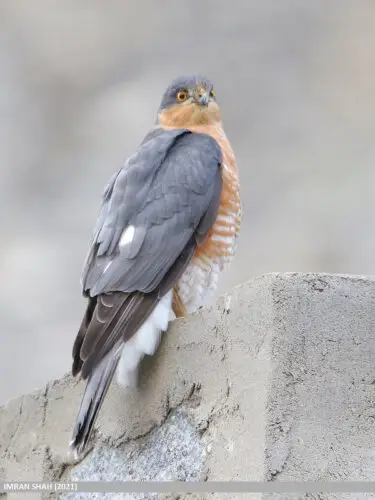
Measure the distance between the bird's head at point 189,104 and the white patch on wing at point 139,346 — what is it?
1.13 m

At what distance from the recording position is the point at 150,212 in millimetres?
2775

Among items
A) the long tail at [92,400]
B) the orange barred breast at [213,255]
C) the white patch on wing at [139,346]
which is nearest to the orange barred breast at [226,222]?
the orange barred breast at [213,255]

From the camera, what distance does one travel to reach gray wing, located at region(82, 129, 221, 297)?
8.59 feet

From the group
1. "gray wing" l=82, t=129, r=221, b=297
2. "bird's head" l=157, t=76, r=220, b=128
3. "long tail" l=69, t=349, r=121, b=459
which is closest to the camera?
"long tail" l=69, t=349, r=121, b=459

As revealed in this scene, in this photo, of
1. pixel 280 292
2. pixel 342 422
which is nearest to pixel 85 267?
pixel 280 292

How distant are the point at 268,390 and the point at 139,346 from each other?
0.62 meters

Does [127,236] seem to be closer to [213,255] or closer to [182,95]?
[213,255]

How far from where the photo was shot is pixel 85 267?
2740 mm

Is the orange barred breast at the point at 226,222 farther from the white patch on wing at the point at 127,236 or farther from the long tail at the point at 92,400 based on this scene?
the long tail at the point at 92,400

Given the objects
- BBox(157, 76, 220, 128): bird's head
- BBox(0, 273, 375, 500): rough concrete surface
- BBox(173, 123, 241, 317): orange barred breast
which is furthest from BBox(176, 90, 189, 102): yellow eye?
BBox(0, 273, 375, 500): rough concrete surface

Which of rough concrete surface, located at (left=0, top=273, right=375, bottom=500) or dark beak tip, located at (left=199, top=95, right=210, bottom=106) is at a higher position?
dark beak tip, located at (left=199, top=95, right=210, bottom=106)

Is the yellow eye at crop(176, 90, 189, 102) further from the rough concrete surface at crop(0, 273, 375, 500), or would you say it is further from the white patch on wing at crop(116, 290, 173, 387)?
the rough concrete surface at crop(0, 273, 375, 500)

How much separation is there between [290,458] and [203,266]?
3.59 feet

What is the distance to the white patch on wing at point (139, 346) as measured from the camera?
248 centimetres
